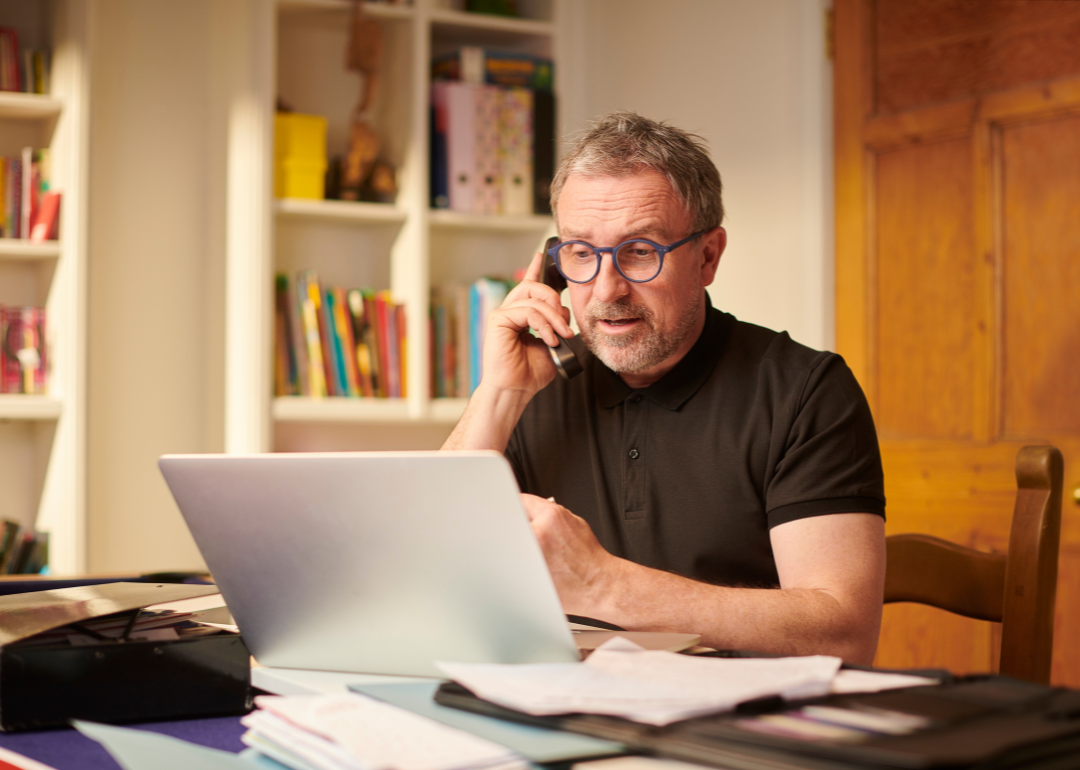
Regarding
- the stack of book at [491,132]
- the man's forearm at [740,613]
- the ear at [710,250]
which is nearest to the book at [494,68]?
the stack of book at [491,132]

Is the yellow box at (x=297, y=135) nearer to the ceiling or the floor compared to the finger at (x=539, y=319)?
nearer to the ceiling

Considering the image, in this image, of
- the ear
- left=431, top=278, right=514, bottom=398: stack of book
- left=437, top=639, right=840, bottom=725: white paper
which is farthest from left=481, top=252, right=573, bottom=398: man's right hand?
left=431, top=278, right=514, bottom=398: stack of book

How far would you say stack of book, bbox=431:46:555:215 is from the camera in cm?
300

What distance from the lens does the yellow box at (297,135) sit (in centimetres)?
285

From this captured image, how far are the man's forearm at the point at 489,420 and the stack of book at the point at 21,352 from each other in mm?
1531

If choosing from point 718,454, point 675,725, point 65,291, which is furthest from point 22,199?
point 675,725

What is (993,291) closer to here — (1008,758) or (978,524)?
(978,524)

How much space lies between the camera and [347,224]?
308 cm

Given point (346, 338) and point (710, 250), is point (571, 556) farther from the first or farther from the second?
point (346, 338)

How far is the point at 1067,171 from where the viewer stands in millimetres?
2264

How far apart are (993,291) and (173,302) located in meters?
2.17

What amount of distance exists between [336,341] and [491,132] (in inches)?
29.8

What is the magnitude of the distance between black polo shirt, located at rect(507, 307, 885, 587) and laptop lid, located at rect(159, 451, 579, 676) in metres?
0.64

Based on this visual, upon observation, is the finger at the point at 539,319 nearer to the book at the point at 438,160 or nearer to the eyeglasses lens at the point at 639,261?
the eyeglasses lens at the point at 639,261
